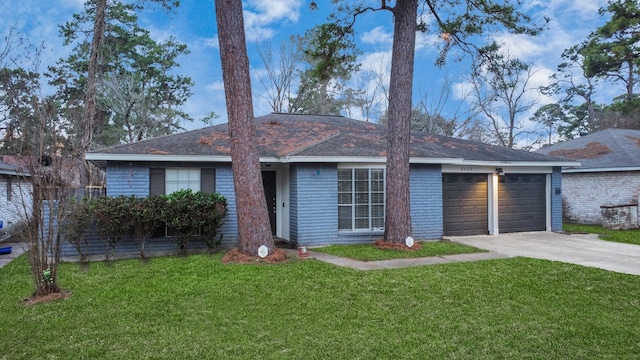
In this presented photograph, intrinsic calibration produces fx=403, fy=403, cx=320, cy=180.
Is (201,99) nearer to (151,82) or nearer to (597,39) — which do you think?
(151,82)

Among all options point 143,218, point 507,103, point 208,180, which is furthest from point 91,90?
point 507,103

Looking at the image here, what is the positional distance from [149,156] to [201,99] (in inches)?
744

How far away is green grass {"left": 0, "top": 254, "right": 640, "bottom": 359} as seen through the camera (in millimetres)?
3789

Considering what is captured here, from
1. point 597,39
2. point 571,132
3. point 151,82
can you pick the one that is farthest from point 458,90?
point 151,82

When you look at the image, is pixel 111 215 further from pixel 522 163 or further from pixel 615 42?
pixel 615 42

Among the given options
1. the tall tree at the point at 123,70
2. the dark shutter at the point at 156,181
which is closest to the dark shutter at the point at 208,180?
the dark shutter at the point at 156,181

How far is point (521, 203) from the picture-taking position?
511 inches

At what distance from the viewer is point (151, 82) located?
2488 cm

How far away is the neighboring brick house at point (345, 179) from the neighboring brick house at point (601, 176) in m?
3.49

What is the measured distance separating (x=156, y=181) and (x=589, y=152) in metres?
16.9

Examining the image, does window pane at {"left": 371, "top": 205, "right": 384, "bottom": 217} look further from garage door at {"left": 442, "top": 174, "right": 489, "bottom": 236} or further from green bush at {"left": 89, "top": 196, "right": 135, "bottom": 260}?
green bush at {"left": 89, "top": 196, "right": 135, "bottom": 260}

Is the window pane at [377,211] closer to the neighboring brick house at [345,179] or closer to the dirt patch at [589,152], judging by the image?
the neighboring brick house at [345,179]

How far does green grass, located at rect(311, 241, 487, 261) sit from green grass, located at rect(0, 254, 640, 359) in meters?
1.32

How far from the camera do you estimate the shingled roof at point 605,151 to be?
590 inches
